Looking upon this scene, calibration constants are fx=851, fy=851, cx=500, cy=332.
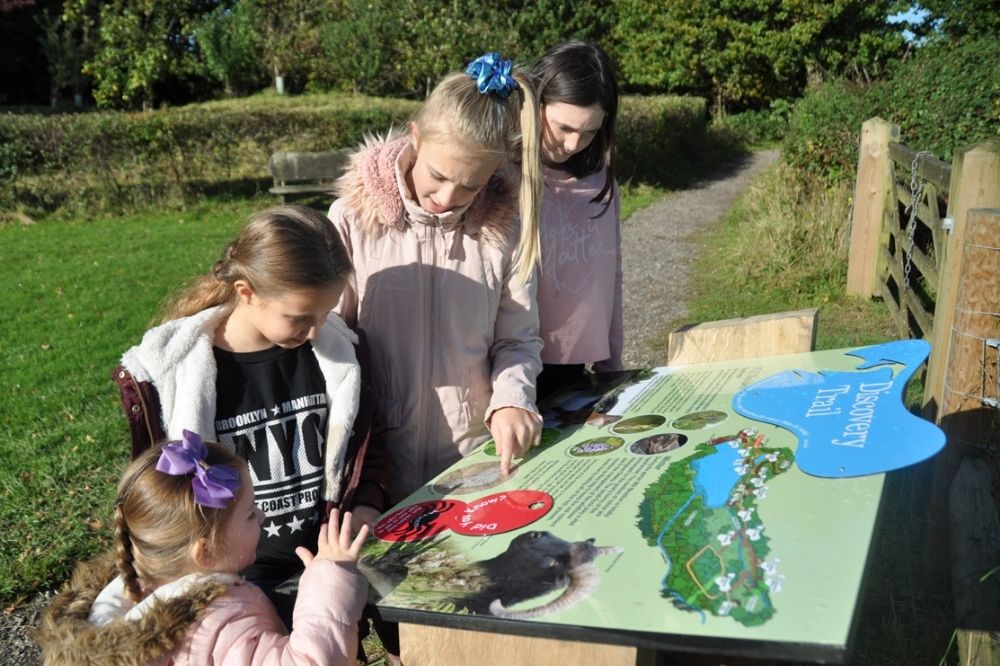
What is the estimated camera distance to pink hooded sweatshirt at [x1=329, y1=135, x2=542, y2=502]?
211 centimetres

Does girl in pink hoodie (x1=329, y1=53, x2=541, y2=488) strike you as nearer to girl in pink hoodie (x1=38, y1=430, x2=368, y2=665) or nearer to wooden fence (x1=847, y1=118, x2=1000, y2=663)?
girl in pink hoodie (x1=38, y1=430, x2=368, y2=665)

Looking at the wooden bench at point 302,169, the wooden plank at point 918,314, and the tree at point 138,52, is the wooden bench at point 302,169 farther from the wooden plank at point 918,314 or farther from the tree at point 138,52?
the tree at point 138,52

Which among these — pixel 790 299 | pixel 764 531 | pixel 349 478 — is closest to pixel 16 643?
pixel 349 478

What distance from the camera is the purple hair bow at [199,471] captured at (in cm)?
152

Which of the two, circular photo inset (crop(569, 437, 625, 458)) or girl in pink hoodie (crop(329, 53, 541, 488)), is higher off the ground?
girl in pink hoodie (crop(329, 53, 541, 488))

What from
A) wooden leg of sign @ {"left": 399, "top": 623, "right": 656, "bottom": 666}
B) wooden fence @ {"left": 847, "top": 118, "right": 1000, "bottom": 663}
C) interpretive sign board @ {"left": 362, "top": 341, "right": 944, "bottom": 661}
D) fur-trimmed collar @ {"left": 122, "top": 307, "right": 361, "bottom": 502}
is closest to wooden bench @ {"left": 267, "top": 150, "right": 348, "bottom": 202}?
wooden fence @ {"left": 847, "top": 118, "right": 1000, "bottom": 663}

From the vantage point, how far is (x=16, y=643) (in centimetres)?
295

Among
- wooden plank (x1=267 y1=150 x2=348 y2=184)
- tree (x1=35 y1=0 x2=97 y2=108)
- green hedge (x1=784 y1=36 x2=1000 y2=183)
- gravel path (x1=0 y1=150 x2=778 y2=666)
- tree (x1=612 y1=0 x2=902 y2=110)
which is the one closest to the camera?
gravel path (x1=0 y1=150 x2=778 y2=666)

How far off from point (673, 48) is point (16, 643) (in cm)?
2502

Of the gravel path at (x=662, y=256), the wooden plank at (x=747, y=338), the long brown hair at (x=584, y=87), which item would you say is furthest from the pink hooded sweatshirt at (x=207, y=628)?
the gravel path at (x=662, y=256)

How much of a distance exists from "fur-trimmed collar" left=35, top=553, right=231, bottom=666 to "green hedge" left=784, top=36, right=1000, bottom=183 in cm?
576

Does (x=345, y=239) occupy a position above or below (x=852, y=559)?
above

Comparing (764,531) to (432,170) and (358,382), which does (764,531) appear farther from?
(432,170)

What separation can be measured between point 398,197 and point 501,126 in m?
0.30
